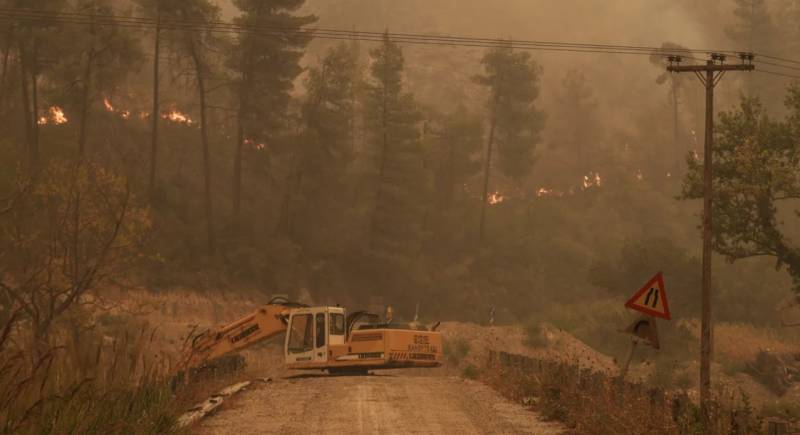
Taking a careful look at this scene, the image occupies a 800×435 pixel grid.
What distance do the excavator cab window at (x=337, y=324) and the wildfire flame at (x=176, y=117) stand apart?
60877 millimetres

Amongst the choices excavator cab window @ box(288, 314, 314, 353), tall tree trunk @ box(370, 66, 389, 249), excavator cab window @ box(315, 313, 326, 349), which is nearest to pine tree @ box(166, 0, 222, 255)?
tall tree trunk @ box(370, 66, 389, 249)

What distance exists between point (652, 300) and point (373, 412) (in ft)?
20.9

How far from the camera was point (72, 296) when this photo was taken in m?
38.3

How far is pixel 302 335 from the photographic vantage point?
1426 inches

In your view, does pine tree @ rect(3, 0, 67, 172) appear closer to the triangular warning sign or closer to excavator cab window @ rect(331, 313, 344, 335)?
excavator cab window @ rect(331, 313, 344, 335)

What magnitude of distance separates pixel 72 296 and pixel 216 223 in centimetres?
3896

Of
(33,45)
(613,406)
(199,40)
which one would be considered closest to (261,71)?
(199,40)

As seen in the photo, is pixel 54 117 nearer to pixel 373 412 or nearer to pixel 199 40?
pixel 199 40

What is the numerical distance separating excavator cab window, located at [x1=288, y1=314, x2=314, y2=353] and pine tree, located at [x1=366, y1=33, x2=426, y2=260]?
45549 mm

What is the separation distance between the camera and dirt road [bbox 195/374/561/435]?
19.1 metres

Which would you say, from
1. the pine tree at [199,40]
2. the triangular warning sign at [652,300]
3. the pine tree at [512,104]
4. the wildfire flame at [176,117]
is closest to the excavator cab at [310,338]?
the triangular warning sign at [652,300]

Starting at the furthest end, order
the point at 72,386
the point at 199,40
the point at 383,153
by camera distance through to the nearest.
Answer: the point at 383,153
the point at 199,40
the point at 72,386

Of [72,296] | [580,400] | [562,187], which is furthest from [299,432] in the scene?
[562,187]

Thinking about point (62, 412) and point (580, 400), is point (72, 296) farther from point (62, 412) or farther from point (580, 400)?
point (62, 412)
